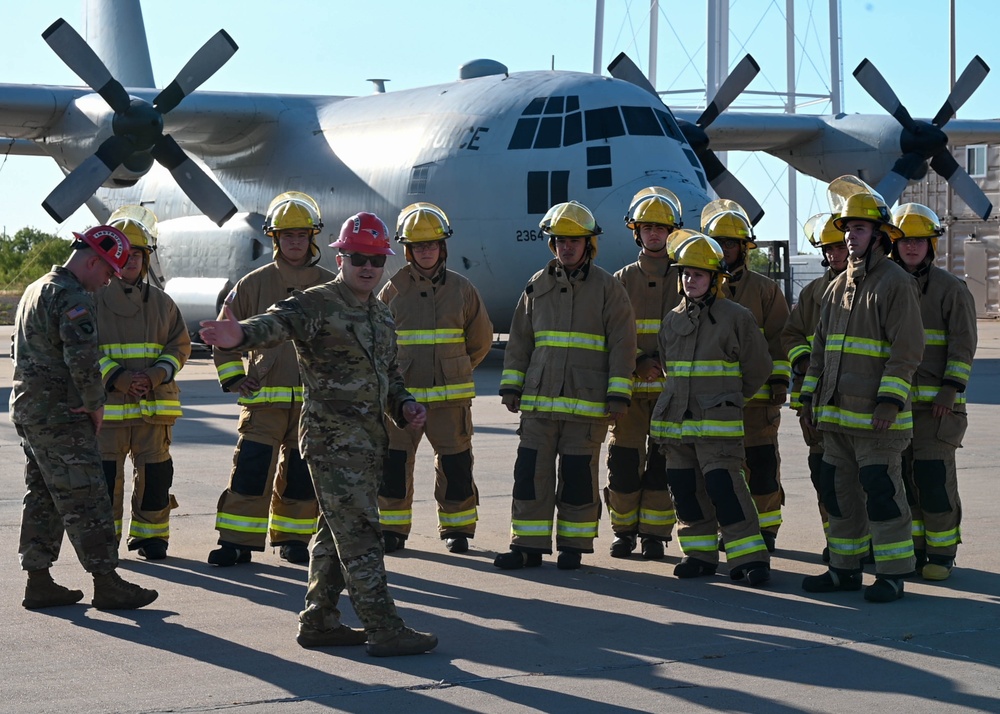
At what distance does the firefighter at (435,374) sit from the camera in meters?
7.79

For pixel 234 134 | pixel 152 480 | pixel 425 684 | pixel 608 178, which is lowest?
pixel 425 684

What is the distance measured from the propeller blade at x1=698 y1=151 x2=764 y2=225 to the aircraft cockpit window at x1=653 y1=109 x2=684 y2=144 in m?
2.56

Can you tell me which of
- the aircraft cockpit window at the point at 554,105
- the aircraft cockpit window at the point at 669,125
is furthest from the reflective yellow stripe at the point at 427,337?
the aircraft cockpit window at the point at 669,125

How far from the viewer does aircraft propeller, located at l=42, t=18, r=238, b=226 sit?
17844 millimetres

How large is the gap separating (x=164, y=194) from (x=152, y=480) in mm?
17691

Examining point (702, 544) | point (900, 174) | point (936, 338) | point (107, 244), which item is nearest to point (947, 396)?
point (936, 338)

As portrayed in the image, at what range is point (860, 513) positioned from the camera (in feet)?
22.2

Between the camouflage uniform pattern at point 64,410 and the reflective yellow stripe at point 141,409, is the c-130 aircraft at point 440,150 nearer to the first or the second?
the reflective yellow stripe at point 141,409

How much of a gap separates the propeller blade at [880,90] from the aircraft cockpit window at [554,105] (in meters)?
5.69

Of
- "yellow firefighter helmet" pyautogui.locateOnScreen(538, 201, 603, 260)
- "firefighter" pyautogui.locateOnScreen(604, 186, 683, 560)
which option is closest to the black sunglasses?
"yellow firefighter helmet" pyautogui.locateOnScreen(538, 201, 603, 260)

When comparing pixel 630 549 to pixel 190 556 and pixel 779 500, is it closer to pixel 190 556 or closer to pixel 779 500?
pixel 779 500

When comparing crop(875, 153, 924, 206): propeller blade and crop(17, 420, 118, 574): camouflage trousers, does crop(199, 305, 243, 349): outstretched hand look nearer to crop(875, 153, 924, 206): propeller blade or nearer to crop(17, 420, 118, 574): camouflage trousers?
crop(17, 420, 118, 574): camouflage trousers

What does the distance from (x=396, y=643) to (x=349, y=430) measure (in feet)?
2.96

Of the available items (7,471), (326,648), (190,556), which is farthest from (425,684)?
(7,471)
